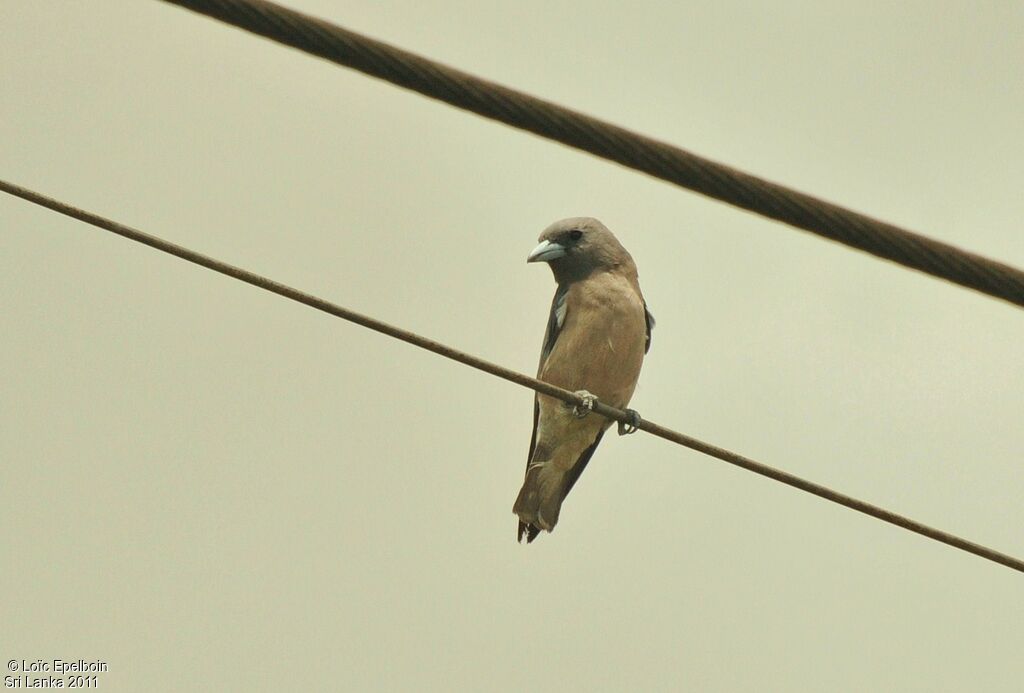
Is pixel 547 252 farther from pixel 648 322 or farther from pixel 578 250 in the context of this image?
pixel 648 322

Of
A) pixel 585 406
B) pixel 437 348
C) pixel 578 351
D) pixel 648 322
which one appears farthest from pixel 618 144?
pixel 648 322

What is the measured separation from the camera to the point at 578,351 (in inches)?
356

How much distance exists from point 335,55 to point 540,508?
6943 mm

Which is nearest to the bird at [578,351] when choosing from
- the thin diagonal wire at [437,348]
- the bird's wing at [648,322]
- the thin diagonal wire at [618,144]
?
the bird's wing at [648,322]

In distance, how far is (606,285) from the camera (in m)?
9.38

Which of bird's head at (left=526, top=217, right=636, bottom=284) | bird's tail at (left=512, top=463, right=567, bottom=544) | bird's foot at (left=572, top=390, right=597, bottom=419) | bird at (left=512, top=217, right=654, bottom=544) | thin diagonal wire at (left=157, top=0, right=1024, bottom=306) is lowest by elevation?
thin diagonal wire at (left=157, top=0, right=1024, bottom=306)

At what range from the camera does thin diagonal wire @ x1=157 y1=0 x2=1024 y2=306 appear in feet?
10.4

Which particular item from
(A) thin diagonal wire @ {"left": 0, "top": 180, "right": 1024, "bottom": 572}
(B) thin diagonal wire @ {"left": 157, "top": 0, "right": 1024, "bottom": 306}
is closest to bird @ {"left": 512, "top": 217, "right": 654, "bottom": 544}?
(A) thin diagonal wire @ {"left": 0, "top": 180, "right": 1024, "bottom": 572}

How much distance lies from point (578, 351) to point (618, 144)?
5.84m

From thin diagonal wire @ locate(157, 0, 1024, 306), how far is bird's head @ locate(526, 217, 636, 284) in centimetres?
631

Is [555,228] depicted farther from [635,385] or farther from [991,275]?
[991,275]

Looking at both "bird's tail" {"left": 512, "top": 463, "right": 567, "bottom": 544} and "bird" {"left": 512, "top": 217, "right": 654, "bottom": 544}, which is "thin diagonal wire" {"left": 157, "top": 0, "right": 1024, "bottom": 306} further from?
"bird's tail" {"left": 512, "top": 463, "right": 567, "bottom": 544}

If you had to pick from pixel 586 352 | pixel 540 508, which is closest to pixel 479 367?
pixel 586 352

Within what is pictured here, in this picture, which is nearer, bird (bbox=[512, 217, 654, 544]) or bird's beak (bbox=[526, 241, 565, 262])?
bird (bbox=[512, 217, 654, 544])
